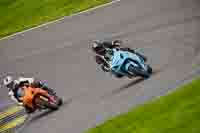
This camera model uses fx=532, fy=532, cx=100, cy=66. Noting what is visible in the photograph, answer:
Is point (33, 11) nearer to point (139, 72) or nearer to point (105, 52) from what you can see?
point (105, 52)

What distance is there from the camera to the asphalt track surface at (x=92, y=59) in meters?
13.9

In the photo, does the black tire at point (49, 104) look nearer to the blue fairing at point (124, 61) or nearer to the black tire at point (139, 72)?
the blue fairing at point (124, 61)

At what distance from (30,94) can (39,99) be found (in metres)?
0.31

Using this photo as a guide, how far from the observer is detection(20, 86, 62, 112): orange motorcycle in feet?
49.7

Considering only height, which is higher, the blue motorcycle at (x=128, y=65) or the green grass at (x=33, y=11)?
the green grass at (x=33, y=11)

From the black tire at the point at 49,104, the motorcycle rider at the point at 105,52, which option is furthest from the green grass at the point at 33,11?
the black tire at the point at 49,104

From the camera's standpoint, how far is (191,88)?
12758 mm

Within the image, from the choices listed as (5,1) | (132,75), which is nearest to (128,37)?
(132,75)

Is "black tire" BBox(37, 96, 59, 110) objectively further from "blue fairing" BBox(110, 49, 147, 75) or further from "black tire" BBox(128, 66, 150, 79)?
"black tire" BBox(128, 66, 150, 79)

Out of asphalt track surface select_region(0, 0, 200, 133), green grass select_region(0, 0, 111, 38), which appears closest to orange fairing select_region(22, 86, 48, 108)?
asphalt track surface select_region(0, 0, 200, 133)

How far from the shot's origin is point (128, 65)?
1500 cm

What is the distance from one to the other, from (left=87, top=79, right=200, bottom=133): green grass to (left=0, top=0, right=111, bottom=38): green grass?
10.4 m

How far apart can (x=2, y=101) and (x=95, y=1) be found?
7776 millimetres

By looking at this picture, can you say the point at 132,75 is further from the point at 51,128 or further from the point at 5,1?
the point at 5,1
